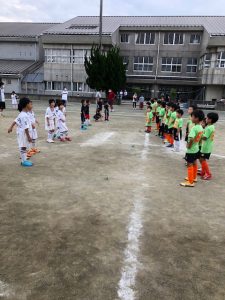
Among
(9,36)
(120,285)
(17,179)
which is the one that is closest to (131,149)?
(17,179)

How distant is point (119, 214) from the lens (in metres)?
5.12

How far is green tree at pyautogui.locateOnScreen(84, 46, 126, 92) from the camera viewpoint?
30781mm

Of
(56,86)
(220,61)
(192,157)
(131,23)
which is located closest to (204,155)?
(192,157)

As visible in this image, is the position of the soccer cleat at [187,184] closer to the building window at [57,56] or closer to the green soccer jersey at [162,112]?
the green soccer jersey at [162,112]

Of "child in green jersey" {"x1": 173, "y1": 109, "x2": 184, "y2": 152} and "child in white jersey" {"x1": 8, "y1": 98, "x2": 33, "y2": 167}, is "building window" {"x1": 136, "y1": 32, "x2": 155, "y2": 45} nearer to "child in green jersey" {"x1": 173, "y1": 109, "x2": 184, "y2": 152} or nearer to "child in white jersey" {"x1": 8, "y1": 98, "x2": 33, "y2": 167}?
"child in green jersey" {"x1": 173, "y1": 109, "x2": 184, "y2": 152}

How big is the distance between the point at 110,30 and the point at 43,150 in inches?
1254

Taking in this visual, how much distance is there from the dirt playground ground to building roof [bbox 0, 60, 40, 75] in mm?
34306

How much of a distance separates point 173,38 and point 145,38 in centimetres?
385

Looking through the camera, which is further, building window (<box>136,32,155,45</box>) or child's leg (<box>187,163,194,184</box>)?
building window (<box>136,32,155,45</box>)

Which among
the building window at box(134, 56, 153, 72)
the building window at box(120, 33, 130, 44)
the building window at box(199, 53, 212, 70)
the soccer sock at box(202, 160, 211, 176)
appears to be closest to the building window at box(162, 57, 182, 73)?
the building window at box(134, 56, 153, 72)

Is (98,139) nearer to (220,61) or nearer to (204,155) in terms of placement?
(204,155)

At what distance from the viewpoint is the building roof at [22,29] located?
142 feet

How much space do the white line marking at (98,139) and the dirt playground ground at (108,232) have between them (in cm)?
282

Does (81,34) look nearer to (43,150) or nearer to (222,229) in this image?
(43,150)
